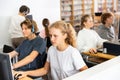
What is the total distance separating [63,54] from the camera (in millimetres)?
1934

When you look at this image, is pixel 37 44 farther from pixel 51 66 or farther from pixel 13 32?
pixel 13 32

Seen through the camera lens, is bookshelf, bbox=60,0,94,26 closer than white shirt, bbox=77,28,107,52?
No

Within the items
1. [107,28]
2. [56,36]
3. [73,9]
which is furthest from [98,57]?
[73,9]

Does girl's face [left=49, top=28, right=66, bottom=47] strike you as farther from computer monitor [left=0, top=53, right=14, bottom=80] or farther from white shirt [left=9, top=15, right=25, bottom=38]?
white shirt [left=9, top=15, right=25, bottom=38]

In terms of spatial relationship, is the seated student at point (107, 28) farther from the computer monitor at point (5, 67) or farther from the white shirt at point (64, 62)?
the computer monitor at point (5, 67)

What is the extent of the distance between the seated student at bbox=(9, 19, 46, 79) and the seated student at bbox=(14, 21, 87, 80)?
0.32 m

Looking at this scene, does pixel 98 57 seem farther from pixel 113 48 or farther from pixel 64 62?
pixel 64 62

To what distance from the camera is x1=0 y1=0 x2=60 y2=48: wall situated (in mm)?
4691

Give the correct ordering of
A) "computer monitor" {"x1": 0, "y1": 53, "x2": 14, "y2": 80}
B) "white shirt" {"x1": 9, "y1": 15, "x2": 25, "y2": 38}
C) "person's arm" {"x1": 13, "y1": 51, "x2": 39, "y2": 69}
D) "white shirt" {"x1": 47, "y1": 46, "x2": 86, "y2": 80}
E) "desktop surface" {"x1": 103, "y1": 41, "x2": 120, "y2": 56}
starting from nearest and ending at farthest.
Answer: "computer monitor" {"x1": 0, "y1": 53, "x2": 14, "y2": 80}
"white shirt" {"x1": 47, "y1": 46, "x2": 86, "y2": 80}
"person's arm" {"x1": 13, "y1": 51, "x2": 39, "y2": 69}
"desktop surface" {"x1": 103, "y1": 41, "x2": 120, "y2": 56}
"white shirt" {"x1": 9, "y1": 15, "x2": 25, "y2": 38}

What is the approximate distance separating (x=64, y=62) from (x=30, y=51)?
0.64 m

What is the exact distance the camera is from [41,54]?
2385 mm

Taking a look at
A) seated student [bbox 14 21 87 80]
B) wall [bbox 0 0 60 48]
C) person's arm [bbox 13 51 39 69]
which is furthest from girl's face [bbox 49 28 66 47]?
wall [bbox 0 0 60 48]

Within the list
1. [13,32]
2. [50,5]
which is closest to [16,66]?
[13,32]

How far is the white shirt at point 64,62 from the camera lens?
1862 mm
